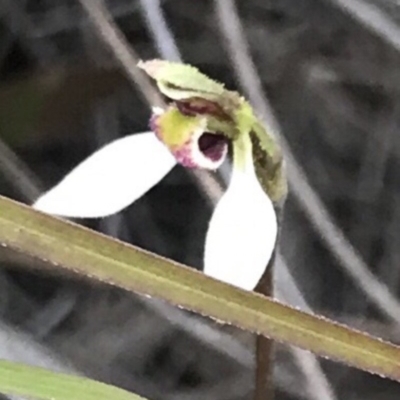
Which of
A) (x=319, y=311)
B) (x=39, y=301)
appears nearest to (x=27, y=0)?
(x=39, y=301)

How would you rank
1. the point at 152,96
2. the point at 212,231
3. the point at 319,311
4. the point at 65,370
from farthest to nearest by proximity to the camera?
1. the point at 319,311
2. the point at 152,96
3. the point at 65,370
4. the point at 212,231

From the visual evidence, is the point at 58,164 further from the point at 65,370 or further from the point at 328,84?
the point at 65,370

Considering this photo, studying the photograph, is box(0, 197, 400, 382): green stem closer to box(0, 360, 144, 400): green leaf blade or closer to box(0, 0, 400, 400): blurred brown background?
box(0, 360, 144, 400): green leaf blade

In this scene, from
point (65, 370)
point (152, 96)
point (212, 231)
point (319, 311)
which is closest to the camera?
point (212, 231)

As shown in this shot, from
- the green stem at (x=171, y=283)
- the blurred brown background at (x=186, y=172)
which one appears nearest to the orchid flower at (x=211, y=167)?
the green stem at (x=171, y=283)

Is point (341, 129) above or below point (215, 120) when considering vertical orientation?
below

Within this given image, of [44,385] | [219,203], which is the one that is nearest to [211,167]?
[219,203]

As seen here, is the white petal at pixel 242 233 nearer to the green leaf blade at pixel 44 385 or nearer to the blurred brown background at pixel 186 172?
the green leaf blade at pixel 44 385
